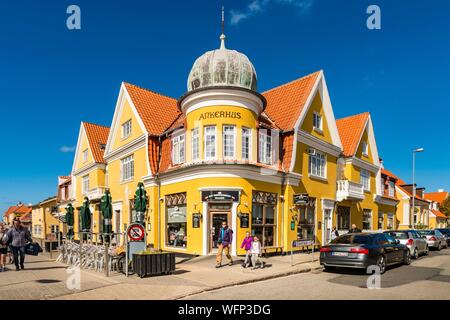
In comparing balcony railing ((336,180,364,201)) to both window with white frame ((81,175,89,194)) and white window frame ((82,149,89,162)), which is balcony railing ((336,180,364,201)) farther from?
white window frame ((82,149,89,162))

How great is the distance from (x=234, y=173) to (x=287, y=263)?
458 centimetres

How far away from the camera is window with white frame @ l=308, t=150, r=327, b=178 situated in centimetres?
2128

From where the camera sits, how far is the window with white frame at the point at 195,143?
1728 cm

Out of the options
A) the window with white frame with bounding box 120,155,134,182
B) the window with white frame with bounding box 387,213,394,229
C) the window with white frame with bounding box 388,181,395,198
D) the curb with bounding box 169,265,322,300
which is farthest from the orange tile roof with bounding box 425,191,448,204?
the curb with bounding box 169,265,322,300

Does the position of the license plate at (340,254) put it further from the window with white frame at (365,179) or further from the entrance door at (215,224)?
the window with white frame at (365,179)

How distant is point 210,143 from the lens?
55.6 ft

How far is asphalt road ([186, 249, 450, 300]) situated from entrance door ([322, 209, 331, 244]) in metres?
8.71

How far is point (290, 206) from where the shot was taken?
18984mm

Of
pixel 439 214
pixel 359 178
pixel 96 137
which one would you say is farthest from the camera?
pixel 439 214

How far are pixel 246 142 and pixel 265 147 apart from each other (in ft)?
5.22

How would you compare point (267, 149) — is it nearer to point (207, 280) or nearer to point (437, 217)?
point (207, 280)

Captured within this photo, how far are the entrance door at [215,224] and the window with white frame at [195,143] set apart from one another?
2.95 m

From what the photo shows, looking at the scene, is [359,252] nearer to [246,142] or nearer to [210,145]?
[246,142]

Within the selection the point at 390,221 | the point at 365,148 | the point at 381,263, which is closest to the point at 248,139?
the point at 381,263
